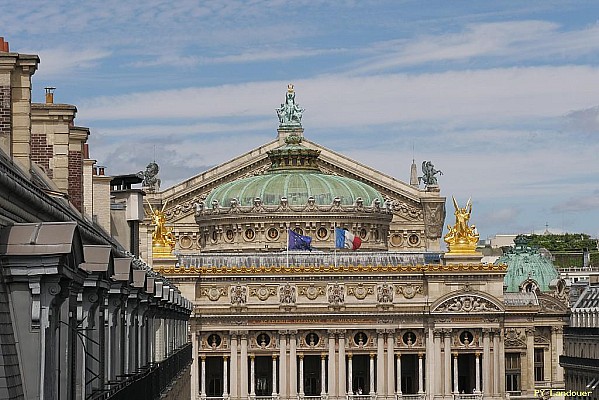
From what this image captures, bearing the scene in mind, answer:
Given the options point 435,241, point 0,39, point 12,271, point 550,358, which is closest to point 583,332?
point 550,358

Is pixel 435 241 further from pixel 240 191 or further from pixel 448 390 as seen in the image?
pixel 448 390

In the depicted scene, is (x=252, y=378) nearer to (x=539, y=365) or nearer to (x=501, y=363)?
(x=501, y=363)

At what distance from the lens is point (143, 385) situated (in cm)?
4059

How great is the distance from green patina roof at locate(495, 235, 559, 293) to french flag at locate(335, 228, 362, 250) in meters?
16.1

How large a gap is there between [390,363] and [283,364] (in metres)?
9.09

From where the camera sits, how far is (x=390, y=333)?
153375 millimetres

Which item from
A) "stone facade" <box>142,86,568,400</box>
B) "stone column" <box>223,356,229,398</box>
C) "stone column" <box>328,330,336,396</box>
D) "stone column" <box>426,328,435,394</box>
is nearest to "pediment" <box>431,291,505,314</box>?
"stone facade" <box>142,86,568,400</box>

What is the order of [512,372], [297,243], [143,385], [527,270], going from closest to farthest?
[143,385], [512,372], [297,243], [527,270]

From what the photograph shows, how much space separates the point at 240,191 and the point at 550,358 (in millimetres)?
35422

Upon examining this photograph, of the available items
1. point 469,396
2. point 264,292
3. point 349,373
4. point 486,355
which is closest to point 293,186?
point 264,292

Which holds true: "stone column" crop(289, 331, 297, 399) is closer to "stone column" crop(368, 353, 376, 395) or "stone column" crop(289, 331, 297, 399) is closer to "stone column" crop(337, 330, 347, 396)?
"stone column" crop(337, 330, 347, 396)

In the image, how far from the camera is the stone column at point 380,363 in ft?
502

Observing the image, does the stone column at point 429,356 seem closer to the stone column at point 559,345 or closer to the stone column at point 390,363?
the stone column at point 390,363

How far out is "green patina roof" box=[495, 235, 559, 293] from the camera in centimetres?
17950
